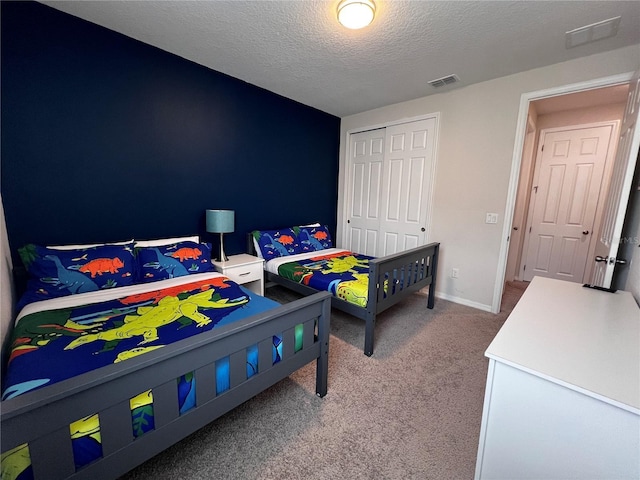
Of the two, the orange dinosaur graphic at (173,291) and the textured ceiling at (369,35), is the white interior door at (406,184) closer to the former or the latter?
the textured ceiling at (369,35)

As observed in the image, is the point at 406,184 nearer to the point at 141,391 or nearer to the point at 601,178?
the point at 601,178

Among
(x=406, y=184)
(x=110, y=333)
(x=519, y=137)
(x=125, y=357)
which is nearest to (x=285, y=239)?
(x=406, y=184)

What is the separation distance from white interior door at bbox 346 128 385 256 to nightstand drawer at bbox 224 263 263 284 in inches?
72.7

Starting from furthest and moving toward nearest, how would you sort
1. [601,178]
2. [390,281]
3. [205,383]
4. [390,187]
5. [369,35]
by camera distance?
[390,187], [601,178], [390,281], [369,35], [205,383]

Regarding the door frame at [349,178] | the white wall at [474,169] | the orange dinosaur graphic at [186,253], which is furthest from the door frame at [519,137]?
the orange dinosaur graphic at [186,253]

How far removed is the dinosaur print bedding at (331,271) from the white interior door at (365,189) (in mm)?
736

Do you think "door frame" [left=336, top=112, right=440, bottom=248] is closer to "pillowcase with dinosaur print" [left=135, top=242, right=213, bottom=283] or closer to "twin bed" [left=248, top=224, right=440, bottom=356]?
"twin bed" [left=248, top=224, right=440, bottom=356]

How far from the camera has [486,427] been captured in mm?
974

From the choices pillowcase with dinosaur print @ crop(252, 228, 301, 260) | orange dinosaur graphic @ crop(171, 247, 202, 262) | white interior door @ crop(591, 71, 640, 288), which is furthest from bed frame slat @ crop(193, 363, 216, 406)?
white interior door @ crop(591, 71, 640, 288)

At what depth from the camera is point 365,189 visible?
156 inches

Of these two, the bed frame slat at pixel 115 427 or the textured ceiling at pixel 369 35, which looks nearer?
the bed frame slat at pixel 115 427

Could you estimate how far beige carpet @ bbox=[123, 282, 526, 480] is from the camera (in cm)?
125

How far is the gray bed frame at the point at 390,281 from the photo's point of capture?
2.09 meters

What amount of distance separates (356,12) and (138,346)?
2.23 meters
